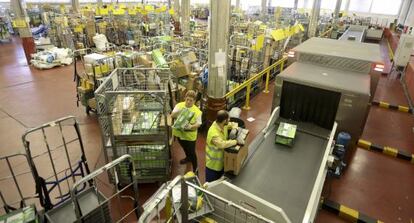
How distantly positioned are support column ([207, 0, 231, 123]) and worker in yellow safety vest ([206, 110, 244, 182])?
2.67m

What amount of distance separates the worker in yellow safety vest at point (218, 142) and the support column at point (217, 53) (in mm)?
2674

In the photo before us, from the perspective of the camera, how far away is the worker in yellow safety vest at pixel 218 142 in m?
3.50

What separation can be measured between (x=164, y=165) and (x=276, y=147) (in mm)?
2006

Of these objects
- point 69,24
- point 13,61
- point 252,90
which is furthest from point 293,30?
point 13,61

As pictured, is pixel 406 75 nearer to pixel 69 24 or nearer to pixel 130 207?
pixel 130 207

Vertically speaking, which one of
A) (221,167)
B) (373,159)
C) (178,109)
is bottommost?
(373,159)

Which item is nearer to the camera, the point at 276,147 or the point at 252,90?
the point at 276,147

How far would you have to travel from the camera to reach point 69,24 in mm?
14875

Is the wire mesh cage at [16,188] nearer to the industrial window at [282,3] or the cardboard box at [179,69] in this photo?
the cardboard box at [179,69]

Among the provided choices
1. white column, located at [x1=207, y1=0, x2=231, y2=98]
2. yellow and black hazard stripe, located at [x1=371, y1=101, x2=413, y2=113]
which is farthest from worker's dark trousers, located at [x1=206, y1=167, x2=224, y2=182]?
yellow and black hazard stripe, located at [x1=371, y1=101, x2=413, y2=113]

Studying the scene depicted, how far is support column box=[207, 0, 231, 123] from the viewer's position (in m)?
5.64

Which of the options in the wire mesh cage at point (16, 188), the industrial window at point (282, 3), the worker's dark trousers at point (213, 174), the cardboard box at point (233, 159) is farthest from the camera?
the industrial window at point (282, 3)

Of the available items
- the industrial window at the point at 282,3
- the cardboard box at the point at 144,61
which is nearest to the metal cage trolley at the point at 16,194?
the cardboard box at the point at 144,61

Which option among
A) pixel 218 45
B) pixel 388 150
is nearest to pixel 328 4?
pixel 388 150
